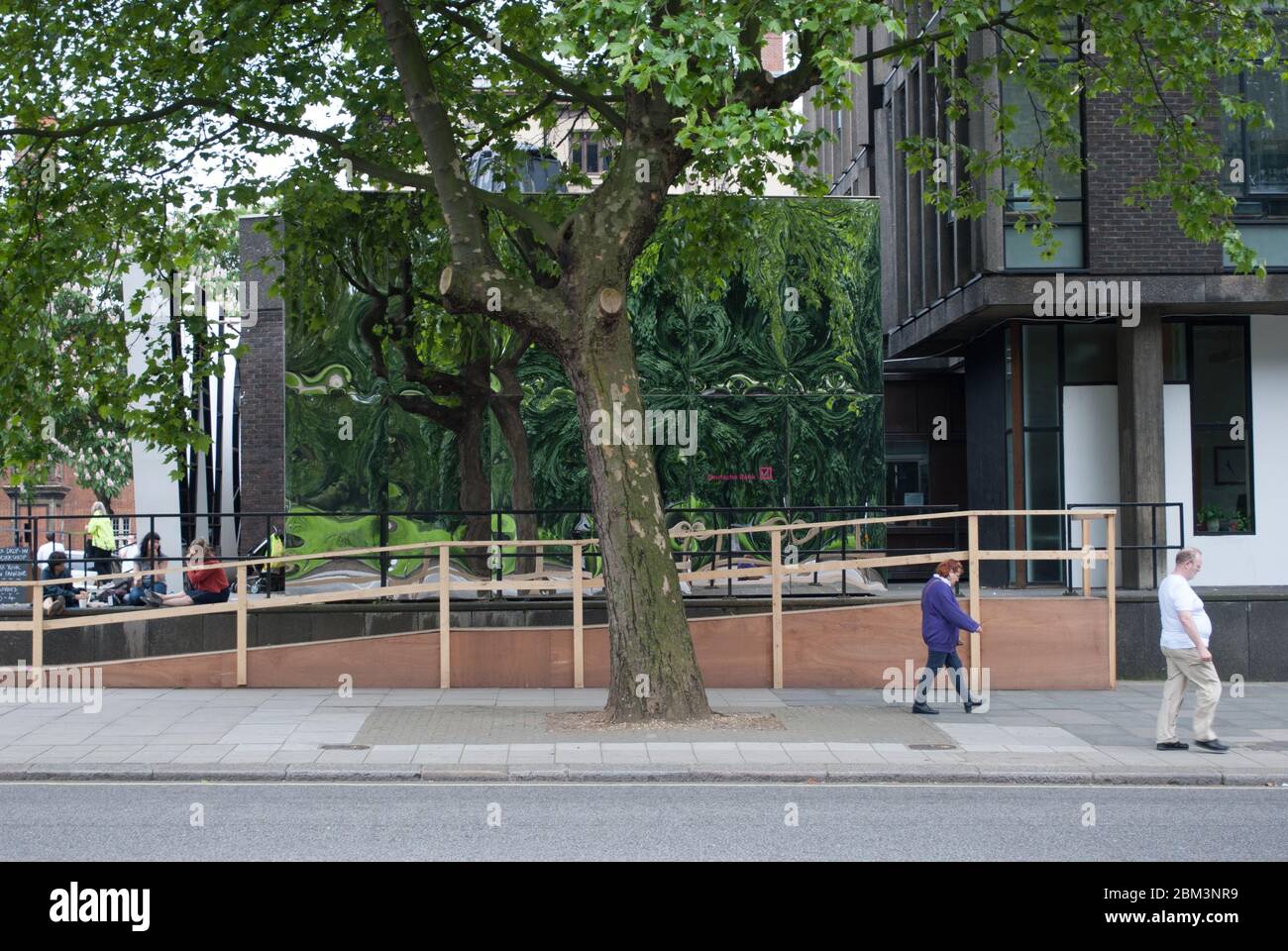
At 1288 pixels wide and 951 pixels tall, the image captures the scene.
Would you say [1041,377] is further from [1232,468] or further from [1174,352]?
[1232,468]

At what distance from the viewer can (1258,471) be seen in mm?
20109

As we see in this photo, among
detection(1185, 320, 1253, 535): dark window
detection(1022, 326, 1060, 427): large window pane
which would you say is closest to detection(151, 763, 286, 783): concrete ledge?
detection(1022, 326, 1060, 427): large window pane

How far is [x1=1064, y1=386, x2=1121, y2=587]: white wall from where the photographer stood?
2067 cm

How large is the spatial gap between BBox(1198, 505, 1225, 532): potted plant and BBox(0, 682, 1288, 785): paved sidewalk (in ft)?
19.3

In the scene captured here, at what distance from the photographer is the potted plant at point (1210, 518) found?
65.8ft

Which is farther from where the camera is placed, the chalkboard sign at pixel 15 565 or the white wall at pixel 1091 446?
the white wall at pixel 1091 446

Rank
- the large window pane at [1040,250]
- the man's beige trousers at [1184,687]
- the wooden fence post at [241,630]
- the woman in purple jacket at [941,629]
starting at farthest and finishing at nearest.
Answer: the large window pane at [1040,250]
the wooden fence post at [241,630]
the woman in purple jacket at [941,629]
the man's beige trousers at [1184,687]

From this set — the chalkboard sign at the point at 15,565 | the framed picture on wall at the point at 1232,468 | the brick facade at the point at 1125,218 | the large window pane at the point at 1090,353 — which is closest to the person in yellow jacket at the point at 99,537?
the chalkboard sign at the point at 15,565

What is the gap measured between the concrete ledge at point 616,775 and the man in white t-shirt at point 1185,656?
89 cm

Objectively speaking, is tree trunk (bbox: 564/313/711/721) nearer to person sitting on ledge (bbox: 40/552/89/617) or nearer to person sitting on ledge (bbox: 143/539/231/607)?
person sitting on ledge (bbox: 143/539/231/607)

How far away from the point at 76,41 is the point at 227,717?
7.14 meters

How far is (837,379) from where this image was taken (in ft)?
64.5

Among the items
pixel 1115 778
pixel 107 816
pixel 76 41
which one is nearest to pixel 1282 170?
pixel 1115 778

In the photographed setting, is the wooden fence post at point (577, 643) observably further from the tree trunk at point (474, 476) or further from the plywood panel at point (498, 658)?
the tree trunk at point (474, 476)
